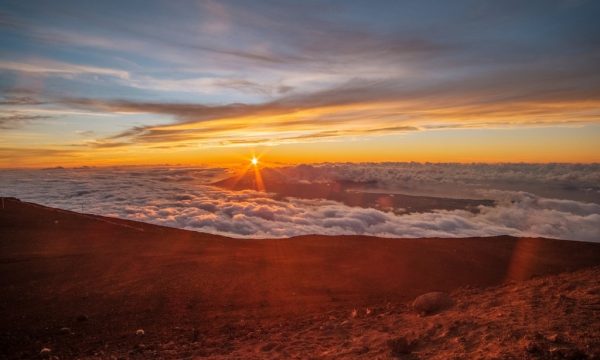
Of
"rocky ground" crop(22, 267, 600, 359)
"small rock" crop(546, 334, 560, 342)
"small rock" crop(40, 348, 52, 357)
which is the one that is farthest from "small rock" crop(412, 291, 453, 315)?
"small rock" crop(40, 348, 52, 357)

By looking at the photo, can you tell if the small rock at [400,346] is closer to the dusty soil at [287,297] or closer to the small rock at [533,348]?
the dusty soil at [287,297]

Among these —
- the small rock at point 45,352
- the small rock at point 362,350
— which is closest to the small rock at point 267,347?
the small rock at point 362,350

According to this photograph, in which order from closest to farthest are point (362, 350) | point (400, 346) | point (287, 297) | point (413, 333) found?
point (400, 346) → point (362, 350) → point (413, 333) → point (287, 297)

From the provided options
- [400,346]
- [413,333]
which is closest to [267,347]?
[400,346]

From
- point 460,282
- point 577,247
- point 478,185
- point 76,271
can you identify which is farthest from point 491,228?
point 478,185

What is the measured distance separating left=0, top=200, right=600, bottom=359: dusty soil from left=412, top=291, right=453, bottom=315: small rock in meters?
0.24

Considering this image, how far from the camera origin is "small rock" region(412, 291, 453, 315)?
888cm

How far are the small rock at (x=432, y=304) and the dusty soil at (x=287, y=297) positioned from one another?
24 centimetres

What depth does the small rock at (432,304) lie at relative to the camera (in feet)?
29.1

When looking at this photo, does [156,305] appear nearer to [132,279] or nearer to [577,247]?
[132,279]

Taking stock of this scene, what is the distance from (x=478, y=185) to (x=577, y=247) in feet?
172

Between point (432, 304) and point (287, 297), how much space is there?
15.4 feet

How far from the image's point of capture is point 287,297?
11977 mm

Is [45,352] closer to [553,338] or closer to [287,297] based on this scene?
[287,297]
